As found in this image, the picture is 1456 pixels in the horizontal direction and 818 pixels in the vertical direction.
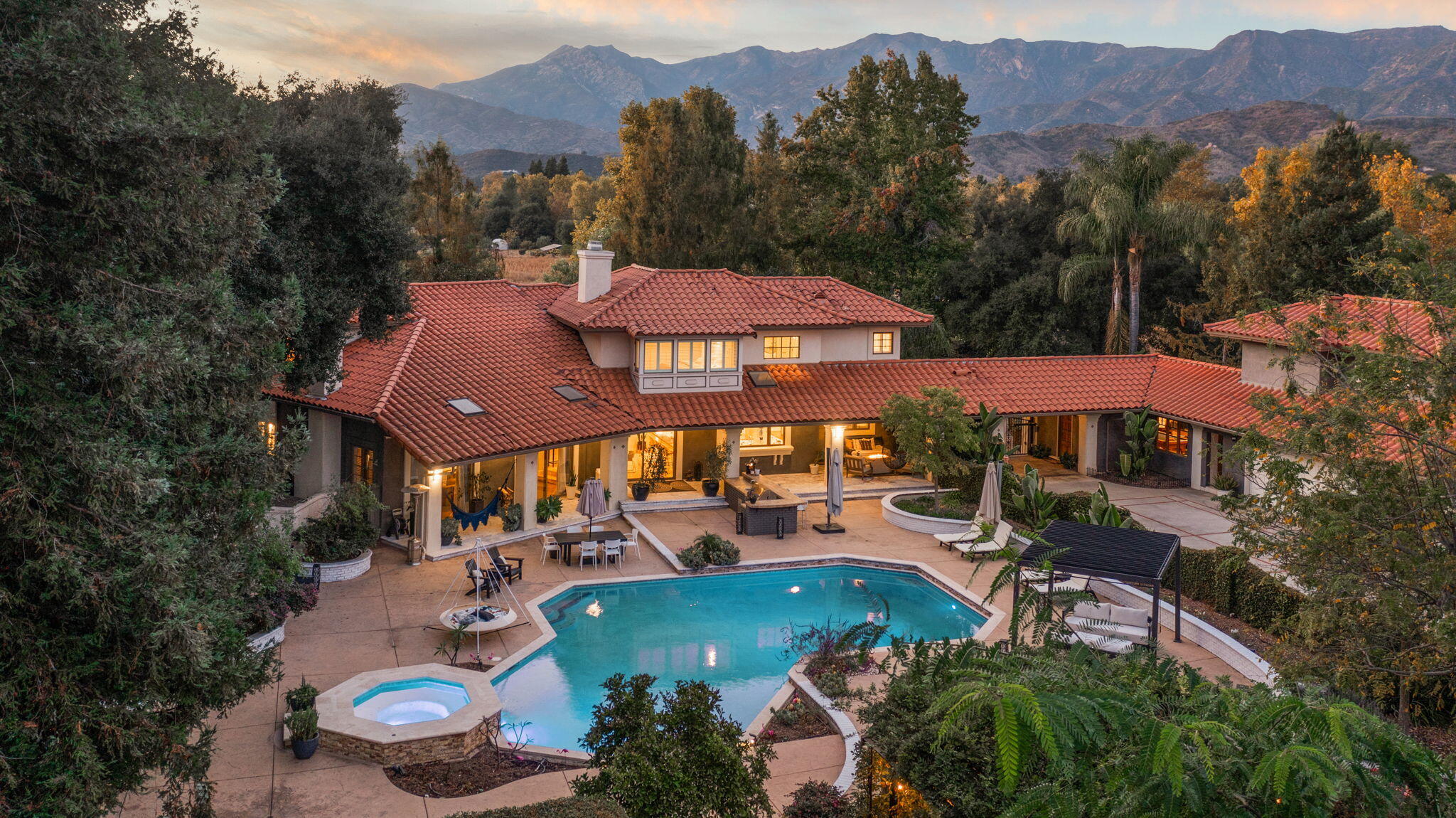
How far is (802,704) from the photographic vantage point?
15633 millimetres

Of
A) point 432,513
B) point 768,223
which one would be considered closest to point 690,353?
point 432,513

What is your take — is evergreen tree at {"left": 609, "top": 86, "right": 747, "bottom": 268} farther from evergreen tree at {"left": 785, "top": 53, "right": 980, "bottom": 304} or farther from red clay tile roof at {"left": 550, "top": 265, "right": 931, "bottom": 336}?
red clay tile roof at {"left": 550, "top": 265, "right": 931, "bottom": 336}

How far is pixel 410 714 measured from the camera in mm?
14742

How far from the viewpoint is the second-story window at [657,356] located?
28656 millimetres

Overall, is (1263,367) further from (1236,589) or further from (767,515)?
(767,515)

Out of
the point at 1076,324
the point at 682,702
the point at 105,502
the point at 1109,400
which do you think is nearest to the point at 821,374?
the point at 1109,400

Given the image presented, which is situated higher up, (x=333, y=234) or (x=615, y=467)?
(x=333, y=234)

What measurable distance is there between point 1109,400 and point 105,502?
28.8 meters

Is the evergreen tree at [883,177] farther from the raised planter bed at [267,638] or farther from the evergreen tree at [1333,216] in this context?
the raised planter bed at [267,638]

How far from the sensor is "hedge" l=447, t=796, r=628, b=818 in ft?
32.4

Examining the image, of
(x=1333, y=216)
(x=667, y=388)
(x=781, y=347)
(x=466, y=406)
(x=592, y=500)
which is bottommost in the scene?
(x=592, y=500)

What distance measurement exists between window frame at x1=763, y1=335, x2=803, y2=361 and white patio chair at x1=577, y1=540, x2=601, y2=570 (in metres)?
10.8

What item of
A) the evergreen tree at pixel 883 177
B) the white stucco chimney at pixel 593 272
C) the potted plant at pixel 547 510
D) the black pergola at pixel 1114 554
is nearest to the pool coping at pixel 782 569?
the black pergola at pixel 1114 554

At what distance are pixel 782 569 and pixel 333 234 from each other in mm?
12004
